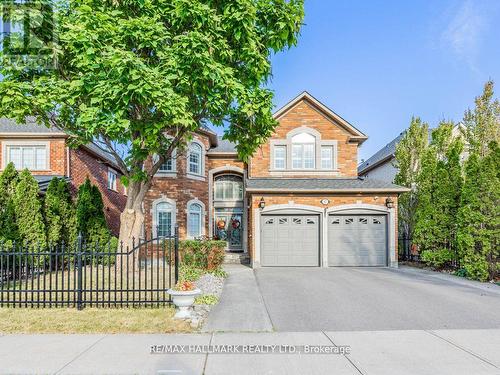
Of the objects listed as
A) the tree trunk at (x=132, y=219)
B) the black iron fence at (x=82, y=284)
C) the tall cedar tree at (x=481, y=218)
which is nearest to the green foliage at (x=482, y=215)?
the tall cedar tree at (x=481, y=218)

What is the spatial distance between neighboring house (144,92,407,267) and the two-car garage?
0.14 feet

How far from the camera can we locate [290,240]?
1384 centimetres

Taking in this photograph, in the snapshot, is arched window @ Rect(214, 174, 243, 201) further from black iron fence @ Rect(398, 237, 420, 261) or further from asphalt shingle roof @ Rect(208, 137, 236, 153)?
black iron fence @ Rect(398, 237, 420, 261)

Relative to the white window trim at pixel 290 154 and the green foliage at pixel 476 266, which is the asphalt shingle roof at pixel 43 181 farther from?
the green foliage at pixel 476 266

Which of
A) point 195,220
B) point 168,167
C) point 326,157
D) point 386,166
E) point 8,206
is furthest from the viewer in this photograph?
point 386,166

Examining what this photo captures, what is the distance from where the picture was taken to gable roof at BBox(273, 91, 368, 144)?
15852 millimetres

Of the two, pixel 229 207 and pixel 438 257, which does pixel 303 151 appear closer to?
pixel 229 207

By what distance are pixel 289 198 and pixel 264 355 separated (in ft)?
31.6

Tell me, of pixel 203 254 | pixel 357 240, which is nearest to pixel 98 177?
pixel 203 254

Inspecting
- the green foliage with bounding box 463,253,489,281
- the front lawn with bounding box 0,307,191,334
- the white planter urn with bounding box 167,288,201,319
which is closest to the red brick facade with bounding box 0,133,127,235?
the front lawn with bounding box 0,307,191,334

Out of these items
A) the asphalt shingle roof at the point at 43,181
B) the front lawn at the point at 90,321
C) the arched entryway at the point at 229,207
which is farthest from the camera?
the arched entryway at the point at 229,207

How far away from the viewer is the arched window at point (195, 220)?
16.8m

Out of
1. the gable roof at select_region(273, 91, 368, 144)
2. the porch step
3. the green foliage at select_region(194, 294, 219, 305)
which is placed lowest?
the porch step

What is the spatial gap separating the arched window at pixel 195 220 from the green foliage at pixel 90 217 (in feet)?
13.9
